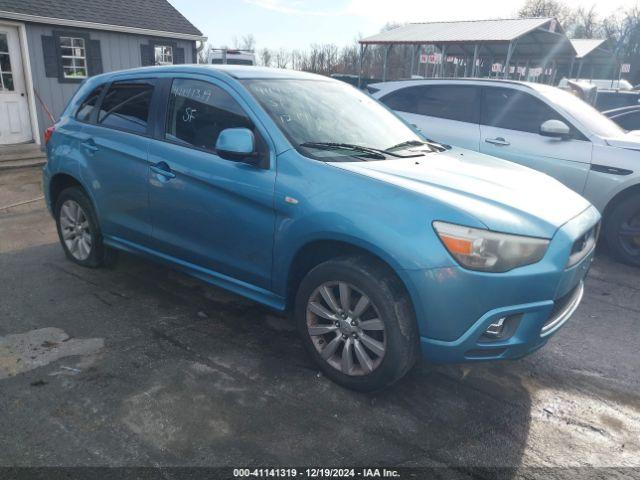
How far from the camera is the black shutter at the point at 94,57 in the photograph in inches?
482

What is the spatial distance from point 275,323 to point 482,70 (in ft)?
104

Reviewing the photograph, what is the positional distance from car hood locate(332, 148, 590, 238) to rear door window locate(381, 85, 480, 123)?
9.91 feet

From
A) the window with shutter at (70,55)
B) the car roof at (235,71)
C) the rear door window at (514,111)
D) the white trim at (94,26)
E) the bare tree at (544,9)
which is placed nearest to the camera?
the car roof at (235,71)

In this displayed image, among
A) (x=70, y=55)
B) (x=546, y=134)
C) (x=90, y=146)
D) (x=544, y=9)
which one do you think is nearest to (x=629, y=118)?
(x=546, y=134)

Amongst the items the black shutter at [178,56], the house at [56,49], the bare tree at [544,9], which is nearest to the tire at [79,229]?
the house at [56,49]

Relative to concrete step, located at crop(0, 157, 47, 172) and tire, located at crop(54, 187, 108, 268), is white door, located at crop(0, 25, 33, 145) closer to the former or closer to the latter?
concrete step, located at crop(0, 157, 47, 172)

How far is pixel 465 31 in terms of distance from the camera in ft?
70.3

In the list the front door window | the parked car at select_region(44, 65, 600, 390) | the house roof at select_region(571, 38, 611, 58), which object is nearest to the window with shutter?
the front door window

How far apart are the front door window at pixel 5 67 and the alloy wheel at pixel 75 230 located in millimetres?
8147

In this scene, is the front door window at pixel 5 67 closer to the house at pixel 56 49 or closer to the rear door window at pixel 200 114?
the house at pixel 56 49

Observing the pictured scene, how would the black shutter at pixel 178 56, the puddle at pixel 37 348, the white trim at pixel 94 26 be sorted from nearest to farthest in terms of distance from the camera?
1. the puddle at pixel 37 348
2. the white trim at pixel 94 26
3. the black shutter at pixel 178 56

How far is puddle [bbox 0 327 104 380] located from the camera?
10.3 feet

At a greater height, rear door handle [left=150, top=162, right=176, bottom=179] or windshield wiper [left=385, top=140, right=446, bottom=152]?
windshield wiper [left=385, top=140, right=446, bottom=152]

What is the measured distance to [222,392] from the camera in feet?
9.52
